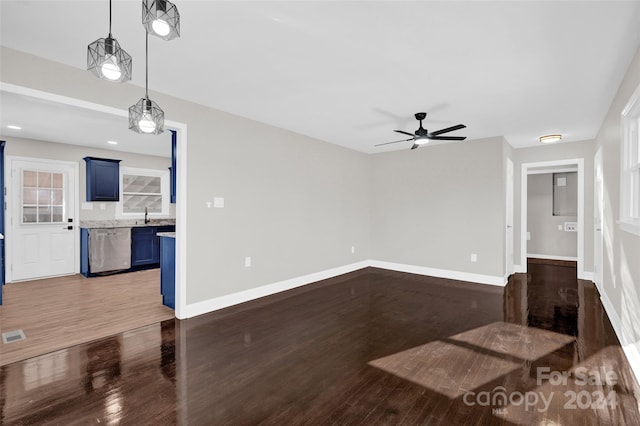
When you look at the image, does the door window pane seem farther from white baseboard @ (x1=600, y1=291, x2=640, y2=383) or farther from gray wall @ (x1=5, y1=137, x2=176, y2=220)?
white baseboard @ (x1=600, y1=291, x2=640, y2=383)

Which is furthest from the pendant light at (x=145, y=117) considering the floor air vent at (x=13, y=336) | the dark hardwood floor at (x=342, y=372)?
the floor air vent at (x=13, y=336)

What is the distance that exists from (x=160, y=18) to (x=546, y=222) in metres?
8.67

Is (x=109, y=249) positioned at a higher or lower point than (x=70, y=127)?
lower

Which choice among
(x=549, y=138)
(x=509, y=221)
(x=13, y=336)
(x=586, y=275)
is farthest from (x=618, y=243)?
(x=13, y=336)

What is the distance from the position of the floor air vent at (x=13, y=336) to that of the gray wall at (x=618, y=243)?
5.21 meters

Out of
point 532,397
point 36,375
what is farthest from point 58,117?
point 532,397

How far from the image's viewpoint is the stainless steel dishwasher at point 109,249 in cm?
566

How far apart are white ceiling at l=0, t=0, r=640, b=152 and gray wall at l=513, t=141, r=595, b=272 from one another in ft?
6.21

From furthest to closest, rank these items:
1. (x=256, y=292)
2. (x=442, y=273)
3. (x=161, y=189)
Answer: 1. (x=161, y=189)
2. (x=442, y=273)
3. (x=256, y=292)

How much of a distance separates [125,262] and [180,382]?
15.4ft

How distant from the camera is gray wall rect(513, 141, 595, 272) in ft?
17.5

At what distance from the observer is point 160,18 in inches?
52.0

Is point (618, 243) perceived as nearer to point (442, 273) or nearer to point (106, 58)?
point (442, 273)

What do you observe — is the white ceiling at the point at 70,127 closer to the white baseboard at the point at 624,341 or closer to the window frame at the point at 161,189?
the window frame at the point at 161,189
